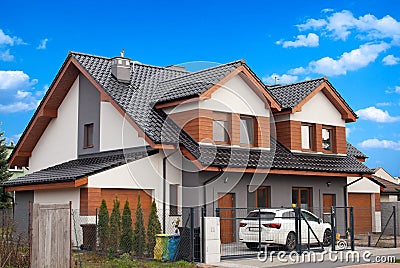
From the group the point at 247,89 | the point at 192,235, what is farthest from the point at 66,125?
the point at 192,235

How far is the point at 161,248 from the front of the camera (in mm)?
19375

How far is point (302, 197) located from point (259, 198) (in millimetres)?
2847

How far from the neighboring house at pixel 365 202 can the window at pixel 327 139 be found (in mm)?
2350

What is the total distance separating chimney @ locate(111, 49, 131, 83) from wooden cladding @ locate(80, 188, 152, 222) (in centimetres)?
604

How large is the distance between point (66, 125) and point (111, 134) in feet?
13.5

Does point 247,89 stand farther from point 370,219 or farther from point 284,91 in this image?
point 370,219

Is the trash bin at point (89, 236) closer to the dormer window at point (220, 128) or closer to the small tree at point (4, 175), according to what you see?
the dormer window at point (220, 128)

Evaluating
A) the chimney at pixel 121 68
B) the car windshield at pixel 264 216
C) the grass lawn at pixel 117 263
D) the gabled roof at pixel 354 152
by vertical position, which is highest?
the chimney at pixel 121 68

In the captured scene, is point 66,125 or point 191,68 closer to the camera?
point 66,125

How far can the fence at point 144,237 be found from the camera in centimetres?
1922

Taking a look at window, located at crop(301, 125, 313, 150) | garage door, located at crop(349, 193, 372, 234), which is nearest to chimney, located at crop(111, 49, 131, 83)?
window, located at crop(301, 125, 313, 150)

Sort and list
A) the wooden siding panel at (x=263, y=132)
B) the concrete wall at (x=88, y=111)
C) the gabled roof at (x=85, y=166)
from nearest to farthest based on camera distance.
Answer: the gabled roof at (x=85, y=166) → the wooden siding panel at (x=263, y=132) → the concrete wall at (x=88, y=111)

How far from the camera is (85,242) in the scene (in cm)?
2239

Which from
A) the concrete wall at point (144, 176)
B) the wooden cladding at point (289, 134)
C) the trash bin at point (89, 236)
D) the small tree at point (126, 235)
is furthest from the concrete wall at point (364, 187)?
the trash bin at point (89, 236)
